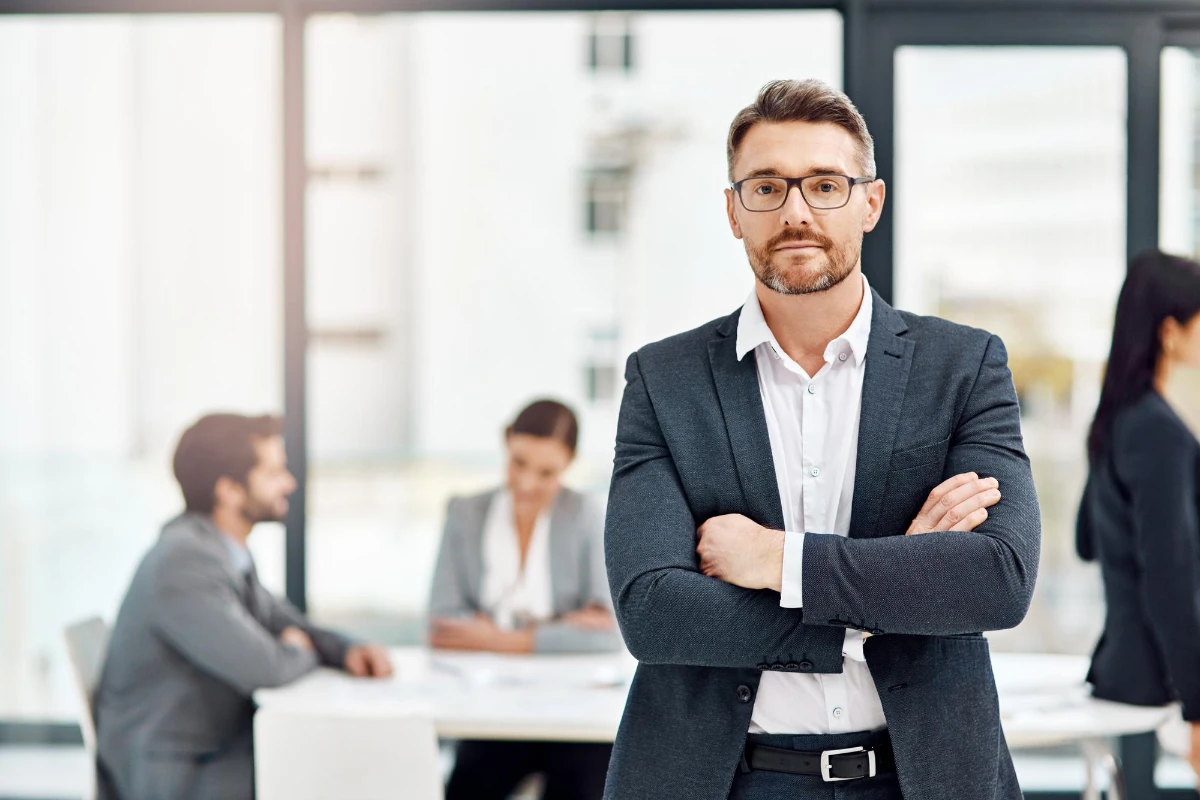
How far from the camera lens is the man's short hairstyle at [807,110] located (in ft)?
5.63

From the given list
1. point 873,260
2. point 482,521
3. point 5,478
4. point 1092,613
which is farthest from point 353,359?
point 1092,613

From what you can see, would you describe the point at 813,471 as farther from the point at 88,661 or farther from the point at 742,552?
the point at 88,661

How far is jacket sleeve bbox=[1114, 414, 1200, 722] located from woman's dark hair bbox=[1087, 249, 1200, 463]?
0.36 feet

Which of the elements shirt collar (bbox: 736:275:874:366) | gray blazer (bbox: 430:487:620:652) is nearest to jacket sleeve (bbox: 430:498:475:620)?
gray blazer (bbox: 430:487:620:652)

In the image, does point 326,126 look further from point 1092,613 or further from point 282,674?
point 1092,613

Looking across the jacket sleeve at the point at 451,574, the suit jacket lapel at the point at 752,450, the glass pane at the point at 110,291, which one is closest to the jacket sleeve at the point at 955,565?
the suit jacket lapel at the point at 752,450

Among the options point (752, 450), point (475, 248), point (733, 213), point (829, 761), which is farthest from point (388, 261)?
point (829, 761)

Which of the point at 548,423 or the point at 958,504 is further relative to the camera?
the point at 548,423

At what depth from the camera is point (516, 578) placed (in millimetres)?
3793

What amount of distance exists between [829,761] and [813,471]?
425 millimetres

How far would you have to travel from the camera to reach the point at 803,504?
1754 mm

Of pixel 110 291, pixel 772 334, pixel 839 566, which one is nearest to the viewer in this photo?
pixel 839 566

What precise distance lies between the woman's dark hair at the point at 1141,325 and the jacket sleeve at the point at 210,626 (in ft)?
7.68

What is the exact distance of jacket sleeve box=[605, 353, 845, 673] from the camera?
1629 millimetres
